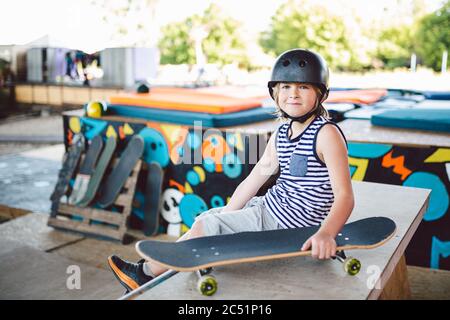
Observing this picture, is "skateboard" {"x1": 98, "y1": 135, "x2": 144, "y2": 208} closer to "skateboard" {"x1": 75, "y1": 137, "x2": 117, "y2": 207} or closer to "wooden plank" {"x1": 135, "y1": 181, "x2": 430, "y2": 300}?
"skateboard" {"x1": 75, "y1": 137, "x2": 117, "y2": 207}

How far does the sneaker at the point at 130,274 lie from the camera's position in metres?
1.92

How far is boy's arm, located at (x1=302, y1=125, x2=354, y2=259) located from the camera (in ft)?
5.45

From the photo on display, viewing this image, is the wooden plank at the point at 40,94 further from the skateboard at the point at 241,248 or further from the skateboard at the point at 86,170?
the skateboard at the point at 241,248

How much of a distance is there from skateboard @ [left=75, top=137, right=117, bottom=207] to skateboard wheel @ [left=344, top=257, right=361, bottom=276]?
3165mm

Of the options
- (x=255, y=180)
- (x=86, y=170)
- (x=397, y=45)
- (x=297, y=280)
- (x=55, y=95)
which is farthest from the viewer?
(x=397, y=45)

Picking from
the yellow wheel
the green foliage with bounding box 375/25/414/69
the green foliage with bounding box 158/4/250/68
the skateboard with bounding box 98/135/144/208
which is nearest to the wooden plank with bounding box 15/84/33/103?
the yellow wheel

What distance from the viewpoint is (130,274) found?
1951mm

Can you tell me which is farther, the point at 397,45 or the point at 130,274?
the point at 397,45

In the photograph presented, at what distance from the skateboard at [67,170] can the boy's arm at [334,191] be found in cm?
333

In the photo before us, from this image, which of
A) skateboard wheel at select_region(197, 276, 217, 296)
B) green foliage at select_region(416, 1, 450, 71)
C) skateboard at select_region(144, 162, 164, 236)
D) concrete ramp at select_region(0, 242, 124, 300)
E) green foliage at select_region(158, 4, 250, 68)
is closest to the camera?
skateboard wheel at select_region(197, 276, 217, 296)

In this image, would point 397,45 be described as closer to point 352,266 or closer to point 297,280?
point 352,266

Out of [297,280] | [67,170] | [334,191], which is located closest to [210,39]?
[67,170]

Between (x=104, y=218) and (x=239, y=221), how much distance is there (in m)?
2.65
